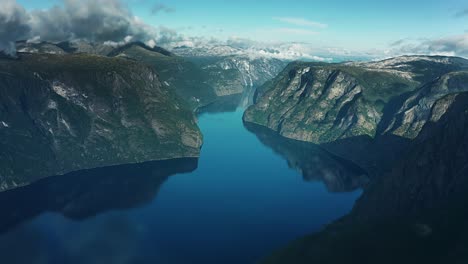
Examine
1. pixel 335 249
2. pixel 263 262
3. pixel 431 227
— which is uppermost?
pixel 431 227

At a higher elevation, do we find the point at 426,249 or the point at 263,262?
the point at 426,249

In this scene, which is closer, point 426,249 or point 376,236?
point 426,249

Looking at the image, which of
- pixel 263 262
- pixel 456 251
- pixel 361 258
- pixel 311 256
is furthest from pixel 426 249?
pixel 263 262

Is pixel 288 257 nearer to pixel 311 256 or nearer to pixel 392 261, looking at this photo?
pixel 311 256

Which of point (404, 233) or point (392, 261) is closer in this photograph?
point (392, 261)

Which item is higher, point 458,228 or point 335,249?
point 458,228

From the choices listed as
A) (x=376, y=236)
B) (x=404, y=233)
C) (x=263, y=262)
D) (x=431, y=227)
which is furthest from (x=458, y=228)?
(x=263, y=262)

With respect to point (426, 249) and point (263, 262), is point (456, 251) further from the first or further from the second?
point (263, 262)

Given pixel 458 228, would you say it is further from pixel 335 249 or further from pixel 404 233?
pixel 335 249

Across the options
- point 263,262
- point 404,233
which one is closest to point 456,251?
point 404,233
